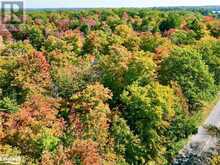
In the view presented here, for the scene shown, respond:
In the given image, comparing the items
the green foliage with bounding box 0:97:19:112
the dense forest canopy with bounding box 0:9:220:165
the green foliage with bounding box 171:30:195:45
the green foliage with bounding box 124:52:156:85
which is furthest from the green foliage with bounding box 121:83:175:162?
the green foliage with bounding box 171:30:195:45

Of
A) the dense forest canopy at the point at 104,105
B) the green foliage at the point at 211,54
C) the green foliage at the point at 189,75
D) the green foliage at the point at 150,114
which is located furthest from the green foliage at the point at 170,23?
the green foliage at the point at 150,114

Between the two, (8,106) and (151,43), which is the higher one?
(151,43)

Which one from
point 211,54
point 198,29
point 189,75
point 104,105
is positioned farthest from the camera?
point 198,29

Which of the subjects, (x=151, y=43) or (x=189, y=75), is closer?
(x=189, y=75)

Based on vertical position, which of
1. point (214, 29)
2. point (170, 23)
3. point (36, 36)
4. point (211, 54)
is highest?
point (211, 54)

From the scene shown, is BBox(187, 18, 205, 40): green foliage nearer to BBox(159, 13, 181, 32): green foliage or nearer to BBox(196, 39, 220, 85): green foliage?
BBox(159, 13, 181, 32): green foliage

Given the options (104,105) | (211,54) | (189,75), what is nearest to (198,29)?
(211,54)

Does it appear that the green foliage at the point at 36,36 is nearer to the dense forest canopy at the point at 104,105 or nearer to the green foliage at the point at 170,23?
the dense forest canopy at the point at 104,105

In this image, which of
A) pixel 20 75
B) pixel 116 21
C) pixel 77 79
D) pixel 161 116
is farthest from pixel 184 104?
pixel 116 21

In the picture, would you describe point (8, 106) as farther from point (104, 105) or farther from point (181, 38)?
point (181, 38)

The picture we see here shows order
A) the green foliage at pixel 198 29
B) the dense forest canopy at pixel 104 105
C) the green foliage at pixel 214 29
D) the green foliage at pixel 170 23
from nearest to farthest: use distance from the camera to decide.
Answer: the dense forest canopy at pixel 104 105 < the green foliage at pixel 198 29 < the green foliage at pixel 214 29 < the green foliage at pixel 170 23

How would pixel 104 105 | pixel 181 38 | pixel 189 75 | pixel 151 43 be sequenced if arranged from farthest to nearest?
pixel 181 38 < pixel 151 43 < pixel 189 75 < pixel 104 105
